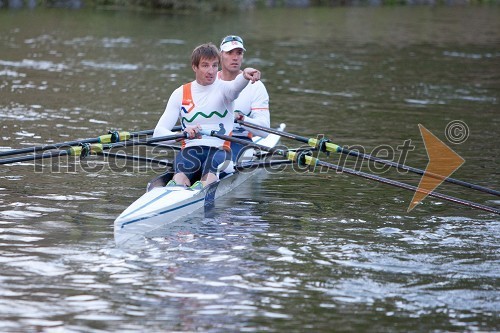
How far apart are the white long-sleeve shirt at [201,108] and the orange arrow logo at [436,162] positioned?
2600 millimetres

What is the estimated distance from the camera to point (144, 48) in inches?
1073

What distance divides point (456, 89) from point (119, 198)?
12.3 m

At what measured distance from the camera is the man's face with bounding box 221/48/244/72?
11156mm

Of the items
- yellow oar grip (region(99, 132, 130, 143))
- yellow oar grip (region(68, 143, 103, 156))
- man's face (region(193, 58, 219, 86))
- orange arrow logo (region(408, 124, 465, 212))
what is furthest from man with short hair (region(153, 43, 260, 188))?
orange arrow logo (region(408, 124, 465, 212))

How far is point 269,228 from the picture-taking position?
9594mm

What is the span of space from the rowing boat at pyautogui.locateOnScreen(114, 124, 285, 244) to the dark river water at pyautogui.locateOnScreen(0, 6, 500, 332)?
0.16m

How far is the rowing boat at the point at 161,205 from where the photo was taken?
891 centimetres

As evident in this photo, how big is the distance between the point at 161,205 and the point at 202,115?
1.38 meters

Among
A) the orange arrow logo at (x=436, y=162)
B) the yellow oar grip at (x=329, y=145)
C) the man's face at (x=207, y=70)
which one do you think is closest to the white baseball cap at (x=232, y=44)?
the man's face at (x=207, y=70)

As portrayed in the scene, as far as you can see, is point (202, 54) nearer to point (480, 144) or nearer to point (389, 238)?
point (389, 238)

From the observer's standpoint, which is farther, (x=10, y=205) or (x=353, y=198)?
(x=353, y=198)

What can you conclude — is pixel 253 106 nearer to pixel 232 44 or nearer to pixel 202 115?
pixel 232 44

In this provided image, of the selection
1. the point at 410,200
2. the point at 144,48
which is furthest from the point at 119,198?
the point at 144,48

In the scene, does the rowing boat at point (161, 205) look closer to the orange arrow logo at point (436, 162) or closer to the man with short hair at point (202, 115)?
the man with short hair at point (202, 115)
